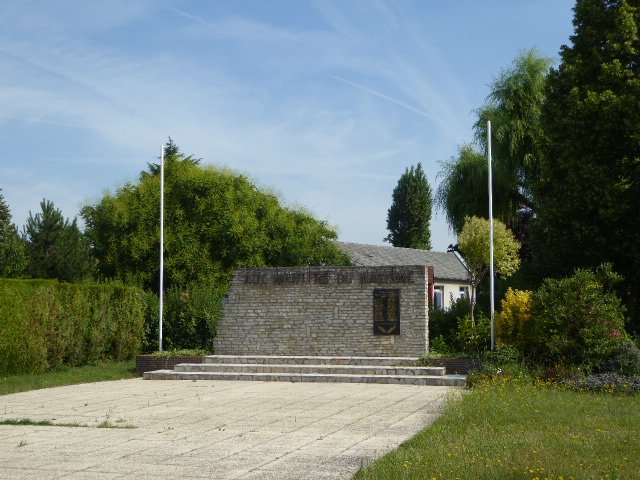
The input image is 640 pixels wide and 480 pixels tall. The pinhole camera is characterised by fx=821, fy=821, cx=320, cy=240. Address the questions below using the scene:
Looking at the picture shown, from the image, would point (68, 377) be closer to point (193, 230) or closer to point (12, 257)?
point (193, 230)

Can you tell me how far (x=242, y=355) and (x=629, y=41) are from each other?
1293 cm

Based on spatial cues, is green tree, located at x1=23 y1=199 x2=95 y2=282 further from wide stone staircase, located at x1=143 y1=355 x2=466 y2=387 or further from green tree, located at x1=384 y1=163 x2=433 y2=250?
green tree, located at x1=384 y1=163 x2=433 y2=250

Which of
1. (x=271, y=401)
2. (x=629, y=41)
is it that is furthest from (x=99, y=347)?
(x=629, y=41)

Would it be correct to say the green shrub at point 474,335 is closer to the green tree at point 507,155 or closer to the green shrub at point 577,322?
the green shrub at point 577,322

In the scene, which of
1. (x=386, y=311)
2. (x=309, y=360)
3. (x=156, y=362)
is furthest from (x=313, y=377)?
(x=156, y=362)

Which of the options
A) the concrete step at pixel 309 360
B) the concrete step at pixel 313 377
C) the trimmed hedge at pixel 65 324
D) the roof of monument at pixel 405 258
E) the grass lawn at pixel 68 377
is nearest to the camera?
the grass lawn at pixel 68 377

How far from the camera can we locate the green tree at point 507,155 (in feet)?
105

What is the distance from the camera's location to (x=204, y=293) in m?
24.4

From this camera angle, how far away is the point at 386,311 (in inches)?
857

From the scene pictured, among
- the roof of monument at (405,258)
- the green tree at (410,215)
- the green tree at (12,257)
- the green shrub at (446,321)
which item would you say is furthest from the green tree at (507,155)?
the green tree at (410,215)

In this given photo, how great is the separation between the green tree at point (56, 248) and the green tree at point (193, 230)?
5.61 m

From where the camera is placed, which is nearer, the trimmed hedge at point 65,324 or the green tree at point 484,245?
the trimmed hedge at point 65,324

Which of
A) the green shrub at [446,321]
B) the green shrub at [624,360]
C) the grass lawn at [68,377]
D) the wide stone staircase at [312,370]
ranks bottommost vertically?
the grass lawn at [68,377]

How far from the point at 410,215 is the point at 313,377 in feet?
143
